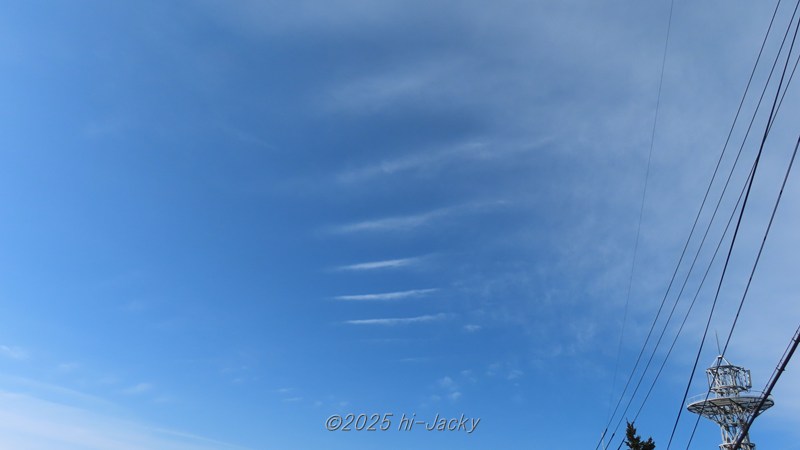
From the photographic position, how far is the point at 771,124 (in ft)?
51.0

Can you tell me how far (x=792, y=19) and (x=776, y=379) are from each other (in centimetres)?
1247

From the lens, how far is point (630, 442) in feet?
198

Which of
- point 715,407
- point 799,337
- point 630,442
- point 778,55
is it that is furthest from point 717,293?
point 715,407

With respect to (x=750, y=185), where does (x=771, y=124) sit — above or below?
above

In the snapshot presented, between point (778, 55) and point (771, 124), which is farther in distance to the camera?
point (778, 55)

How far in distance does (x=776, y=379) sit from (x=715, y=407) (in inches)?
2621

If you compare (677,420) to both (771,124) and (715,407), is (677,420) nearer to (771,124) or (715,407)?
(771,124)

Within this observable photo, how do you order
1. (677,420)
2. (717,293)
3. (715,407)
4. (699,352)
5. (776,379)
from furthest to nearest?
1. (715,407)
2. (677,420)
3. (717,293)
4. (699,352)
5. (776,379)

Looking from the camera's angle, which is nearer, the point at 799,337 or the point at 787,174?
the point at 799,337

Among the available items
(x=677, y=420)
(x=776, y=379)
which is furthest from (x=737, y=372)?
(x=776, y=379)

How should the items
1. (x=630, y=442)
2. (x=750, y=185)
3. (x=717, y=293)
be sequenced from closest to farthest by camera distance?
(x=750, y=185) < (x=717, y=293) < (x=630, y=442)

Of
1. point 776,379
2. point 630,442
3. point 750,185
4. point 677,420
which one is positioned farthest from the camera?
point 630,442

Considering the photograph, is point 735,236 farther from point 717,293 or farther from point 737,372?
point 737,372

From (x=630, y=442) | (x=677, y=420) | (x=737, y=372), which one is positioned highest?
(x=737, y=372)
